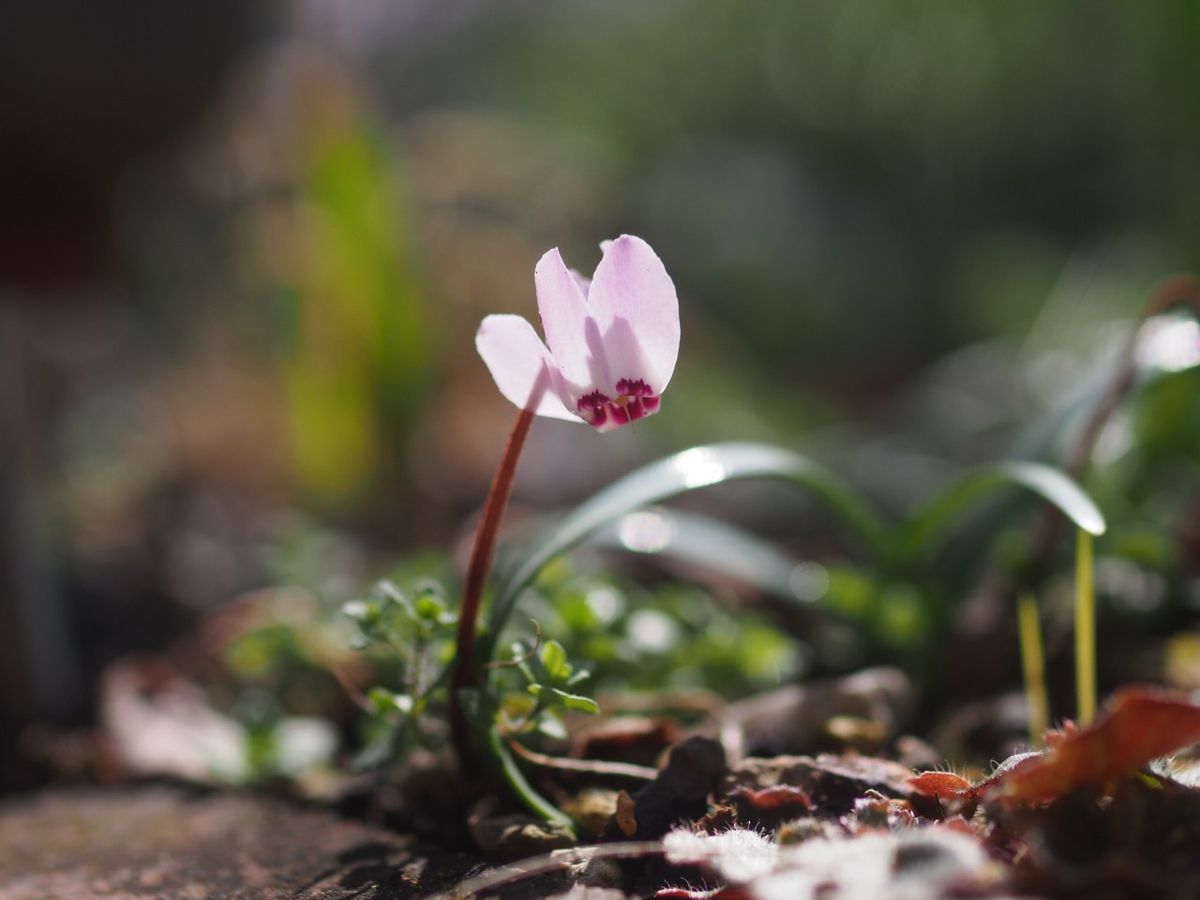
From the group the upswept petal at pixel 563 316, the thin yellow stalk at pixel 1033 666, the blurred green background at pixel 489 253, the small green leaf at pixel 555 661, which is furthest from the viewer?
the blurred green background at pixel 489 253

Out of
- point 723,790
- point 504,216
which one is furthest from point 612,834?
point 504,216

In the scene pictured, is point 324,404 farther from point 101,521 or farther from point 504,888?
point 504,888

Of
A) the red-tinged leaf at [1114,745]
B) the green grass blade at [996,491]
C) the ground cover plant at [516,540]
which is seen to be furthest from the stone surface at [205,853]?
the green grass blade at [996,491]

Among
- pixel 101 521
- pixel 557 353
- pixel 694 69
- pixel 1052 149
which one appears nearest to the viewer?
pixel 557 353

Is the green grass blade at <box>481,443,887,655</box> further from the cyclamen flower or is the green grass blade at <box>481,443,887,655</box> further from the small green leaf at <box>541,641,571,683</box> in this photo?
the cyclamen flower

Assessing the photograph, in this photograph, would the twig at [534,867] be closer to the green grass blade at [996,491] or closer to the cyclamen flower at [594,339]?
the cyclamen flower at [594,339]

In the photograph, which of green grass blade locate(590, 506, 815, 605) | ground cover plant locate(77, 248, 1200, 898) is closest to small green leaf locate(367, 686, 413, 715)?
ground cover plant locate(77, 248, 1200, 898)
